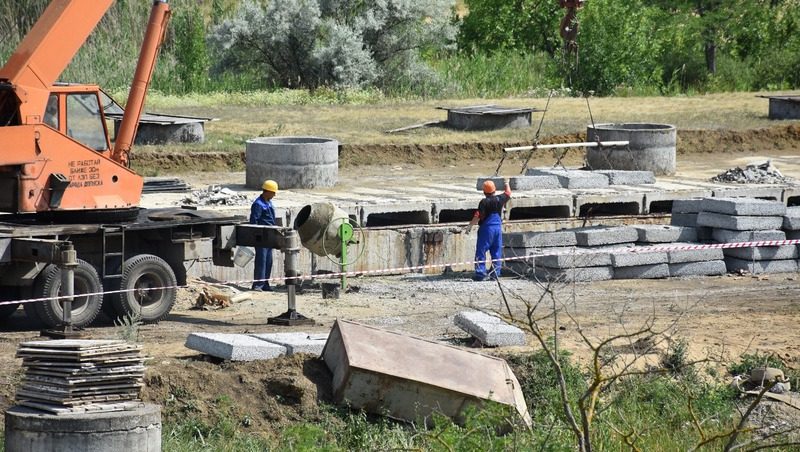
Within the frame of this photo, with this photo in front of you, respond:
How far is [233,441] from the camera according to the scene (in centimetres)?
1146

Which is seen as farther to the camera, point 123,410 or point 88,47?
point 88,47

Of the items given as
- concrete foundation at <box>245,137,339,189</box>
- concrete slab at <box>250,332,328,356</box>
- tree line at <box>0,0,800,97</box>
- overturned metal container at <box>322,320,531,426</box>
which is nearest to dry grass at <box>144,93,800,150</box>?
tree line at <box>0,0,800,97</box>

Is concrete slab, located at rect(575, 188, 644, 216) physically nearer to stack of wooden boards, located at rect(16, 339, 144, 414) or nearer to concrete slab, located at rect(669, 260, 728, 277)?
concrete slab, located at rect(669, 260, 728, 277)

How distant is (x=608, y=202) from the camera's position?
74.5 ft

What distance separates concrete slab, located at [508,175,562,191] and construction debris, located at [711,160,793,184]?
11.5ft

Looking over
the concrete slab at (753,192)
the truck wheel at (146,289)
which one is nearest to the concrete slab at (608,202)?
the concrete slab at (753,192)

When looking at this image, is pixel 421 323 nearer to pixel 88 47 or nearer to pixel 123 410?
pixel 123 410

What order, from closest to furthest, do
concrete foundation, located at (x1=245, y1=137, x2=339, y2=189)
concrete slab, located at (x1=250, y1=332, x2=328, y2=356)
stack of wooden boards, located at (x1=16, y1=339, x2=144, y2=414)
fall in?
stack of wooden boards, located at (x1=16, y1=339, x2=144, y2=414), concrete slab, located at (x1=250, y1=332, x2=328, y2=356), concrete foundation, located at (x1=245, y1=137, x2=339, y2=189)

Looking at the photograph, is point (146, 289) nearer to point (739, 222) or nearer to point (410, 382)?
point (410, 382)

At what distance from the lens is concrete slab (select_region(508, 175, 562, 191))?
22.8 metres

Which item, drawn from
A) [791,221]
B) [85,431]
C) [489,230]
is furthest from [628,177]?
[85,431]

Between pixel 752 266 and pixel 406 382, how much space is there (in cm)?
944

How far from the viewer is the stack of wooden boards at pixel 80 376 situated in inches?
385

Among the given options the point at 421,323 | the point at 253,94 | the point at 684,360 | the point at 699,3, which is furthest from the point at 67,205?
the point at 699,3
